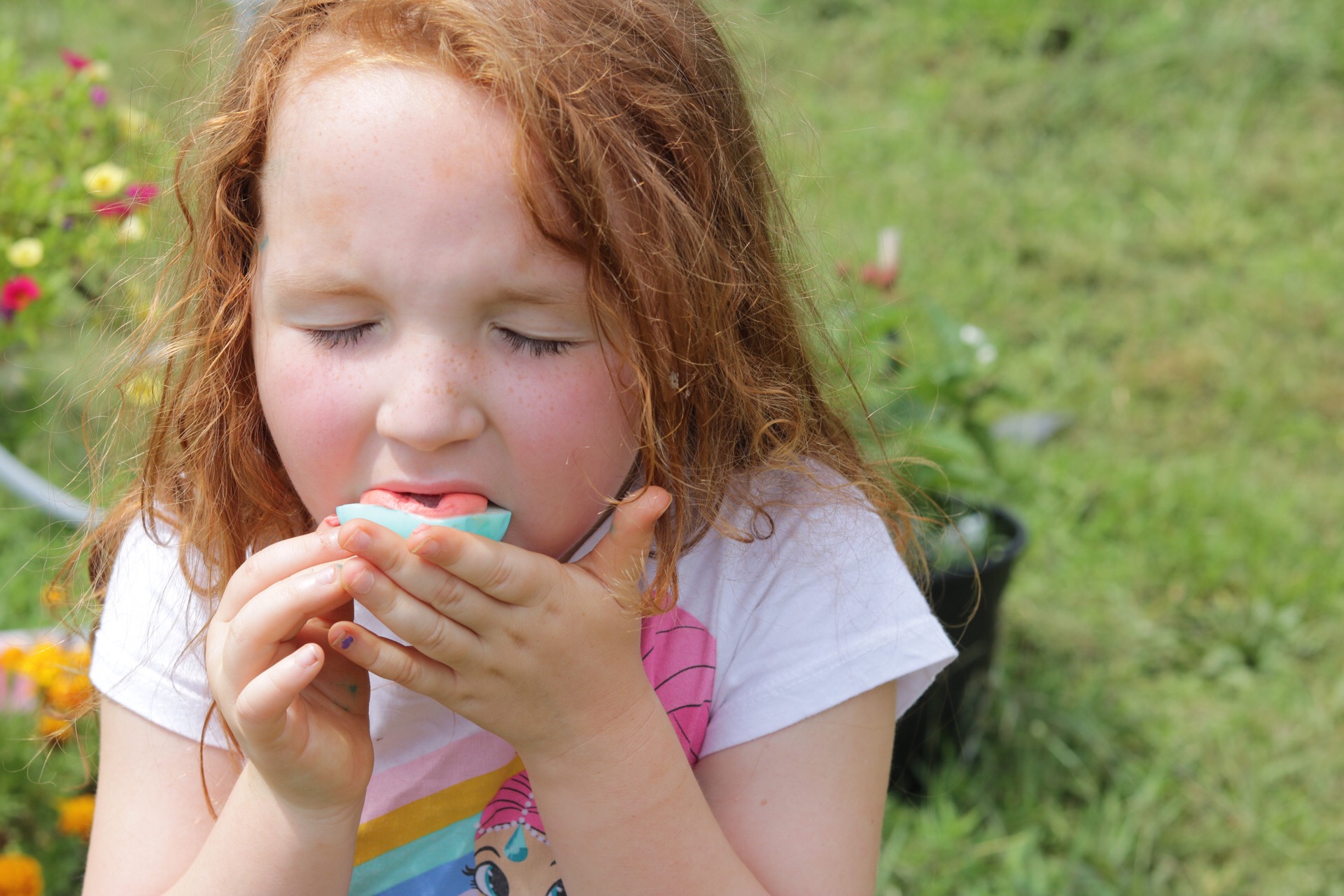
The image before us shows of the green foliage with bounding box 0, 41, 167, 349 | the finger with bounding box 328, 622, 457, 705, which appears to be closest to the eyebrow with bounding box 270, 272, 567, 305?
the finger with bounding box 328, 622, 457, 705

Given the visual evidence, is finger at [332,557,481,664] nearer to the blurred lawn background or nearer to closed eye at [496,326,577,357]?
closed eye at [496,326,577,357]

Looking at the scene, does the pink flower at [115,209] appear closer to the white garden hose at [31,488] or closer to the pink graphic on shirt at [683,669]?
the white garden hose at [31,488]

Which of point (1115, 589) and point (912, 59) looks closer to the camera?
point (1115, 589)

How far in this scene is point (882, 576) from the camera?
1486 millimetres

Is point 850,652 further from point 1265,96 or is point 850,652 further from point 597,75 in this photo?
point 1265,96

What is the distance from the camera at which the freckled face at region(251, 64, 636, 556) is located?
1.13m

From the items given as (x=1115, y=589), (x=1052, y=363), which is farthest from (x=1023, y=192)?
(x=1115, y=589)

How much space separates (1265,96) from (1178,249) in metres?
1.11

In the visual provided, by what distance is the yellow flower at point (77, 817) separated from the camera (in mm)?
2127

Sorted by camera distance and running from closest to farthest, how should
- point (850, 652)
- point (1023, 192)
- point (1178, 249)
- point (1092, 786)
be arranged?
point (850, 652)
point (1092, 786)
point (1178, 249)
point (1023, 192)

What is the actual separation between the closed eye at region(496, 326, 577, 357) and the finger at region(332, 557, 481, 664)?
0.76 ft

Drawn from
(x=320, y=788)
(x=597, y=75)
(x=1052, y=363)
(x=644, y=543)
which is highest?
(x=597, y=75)

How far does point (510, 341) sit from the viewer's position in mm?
1182

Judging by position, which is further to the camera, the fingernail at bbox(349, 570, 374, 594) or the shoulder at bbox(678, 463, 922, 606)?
the shoulder at bbox(678, 463, 922, 606)
